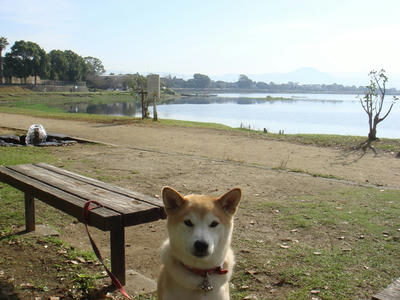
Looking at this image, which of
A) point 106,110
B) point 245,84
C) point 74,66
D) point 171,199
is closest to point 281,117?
point 106,110

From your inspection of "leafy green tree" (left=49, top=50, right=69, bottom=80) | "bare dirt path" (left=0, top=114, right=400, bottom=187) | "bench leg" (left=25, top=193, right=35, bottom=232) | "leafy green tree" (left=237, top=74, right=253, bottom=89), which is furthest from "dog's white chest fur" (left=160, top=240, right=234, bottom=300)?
"leafy green tree" (left=237, top=74, right=253, bottom=89)

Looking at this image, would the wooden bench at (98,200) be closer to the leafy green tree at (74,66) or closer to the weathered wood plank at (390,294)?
the weathered wood plank at (390,294)

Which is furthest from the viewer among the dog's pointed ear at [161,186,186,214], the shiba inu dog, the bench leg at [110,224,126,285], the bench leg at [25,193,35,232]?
the bench leg at [25,193,35,232]

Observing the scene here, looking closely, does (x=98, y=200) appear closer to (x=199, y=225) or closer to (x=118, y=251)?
(x=118, y=251)

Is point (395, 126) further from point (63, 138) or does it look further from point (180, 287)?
point (180, 287)

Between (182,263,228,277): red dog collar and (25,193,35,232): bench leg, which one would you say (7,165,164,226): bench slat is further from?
(182,263,228,277): red dog collar

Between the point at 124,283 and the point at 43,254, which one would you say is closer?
the point at 124,283

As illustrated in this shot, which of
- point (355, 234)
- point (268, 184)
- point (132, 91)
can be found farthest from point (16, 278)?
point (132, 91)

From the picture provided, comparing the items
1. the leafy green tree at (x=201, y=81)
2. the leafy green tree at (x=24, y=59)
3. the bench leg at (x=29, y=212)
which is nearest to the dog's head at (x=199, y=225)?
the bench leg at (x=29, y=212)

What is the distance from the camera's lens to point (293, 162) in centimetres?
1148

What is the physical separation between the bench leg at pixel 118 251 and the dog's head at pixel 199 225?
0.98 meters

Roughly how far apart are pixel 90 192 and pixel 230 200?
187 centimetres

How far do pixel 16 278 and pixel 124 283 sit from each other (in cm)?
108

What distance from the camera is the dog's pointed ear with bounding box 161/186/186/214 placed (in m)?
2.77
